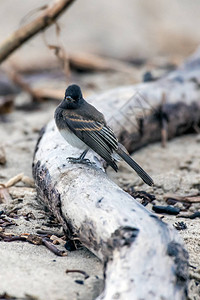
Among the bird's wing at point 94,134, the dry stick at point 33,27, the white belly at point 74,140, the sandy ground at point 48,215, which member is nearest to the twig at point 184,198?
the sandy ground at point 48,215

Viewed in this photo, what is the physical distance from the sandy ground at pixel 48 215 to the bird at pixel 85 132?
0.61 metres

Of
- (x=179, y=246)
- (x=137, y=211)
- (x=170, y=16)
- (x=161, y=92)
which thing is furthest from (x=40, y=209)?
(x=170, y=16)

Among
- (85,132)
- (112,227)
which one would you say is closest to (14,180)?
(85,132)

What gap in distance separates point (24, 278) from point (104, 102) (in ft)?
10.4

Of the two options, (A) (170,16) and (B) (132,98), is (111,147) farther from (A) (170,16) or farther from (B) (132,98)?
(A) (170,16)

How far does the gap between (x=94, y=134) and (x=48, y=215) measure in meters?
0.78

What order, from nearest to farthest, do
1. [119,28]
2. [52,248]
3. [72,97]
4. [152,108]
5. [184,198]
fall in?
[52,248], [72,97], [184,198], [152,108], [119,28]

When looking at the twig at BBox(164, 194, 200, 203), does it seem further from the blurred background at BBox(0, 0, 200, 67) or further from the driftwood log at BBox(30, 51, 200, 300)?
the blurred background at BBox(0, 0, 200, 67)

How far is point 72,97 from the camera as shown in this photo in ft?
14.2

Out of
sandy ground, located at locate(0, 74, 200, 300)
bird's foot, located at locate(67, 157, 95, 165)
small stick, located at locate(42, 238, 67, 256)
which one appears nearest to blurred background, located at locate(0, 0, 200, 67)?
sandy ground, located at locate(0, 74, 200, 300)

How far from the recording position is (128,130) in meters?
5.66

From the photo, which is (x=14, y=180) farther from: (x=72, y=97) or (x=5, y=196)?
(x=72, y=97)

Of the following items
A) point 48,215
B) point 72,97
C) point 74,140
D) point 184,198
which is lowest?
point 184,198

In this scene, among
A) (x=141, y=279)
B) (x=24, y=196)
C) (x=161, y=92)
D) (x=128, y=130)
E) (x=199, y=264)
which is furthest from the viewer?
(x=161, y=92)
